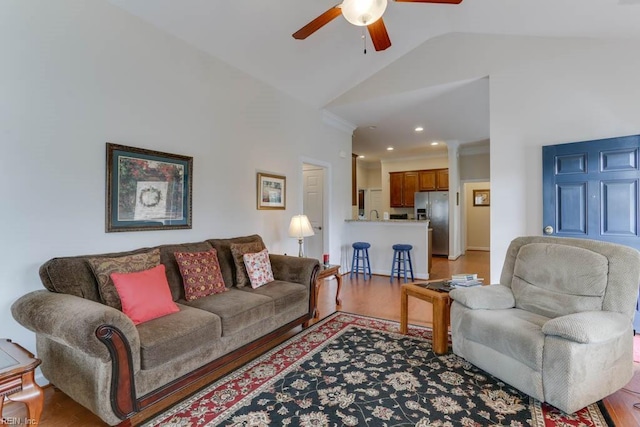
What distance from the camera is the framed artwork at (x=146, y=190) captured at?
2.50 meters

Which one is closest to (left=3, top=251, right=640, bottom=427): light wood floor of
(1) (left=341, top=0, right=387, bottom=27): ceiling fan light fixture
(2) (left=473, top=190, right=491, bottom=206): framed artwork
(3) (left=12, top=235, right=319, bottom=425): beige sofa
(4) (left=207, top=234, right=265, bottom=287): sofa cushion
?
(3) (left=12, top=235, right=319, bottom=425): beige sofa

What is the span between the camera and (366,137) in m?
6.78

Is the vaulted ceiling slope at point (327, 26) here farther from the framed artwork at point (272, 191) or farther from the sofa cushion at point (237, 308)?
the sofa cushion at point (237, 308)

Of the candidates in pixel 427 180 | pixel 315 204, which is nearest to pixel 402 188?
pixel 427 180

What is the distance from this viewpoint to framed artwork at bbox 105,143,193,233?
250 centimetres

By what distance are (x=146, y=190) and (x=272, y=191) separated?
5.47ft

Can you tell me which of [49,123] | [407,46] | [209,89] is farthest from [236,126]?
[407,46]

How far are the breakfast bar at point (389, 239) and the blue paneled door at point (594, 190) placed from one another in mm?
2292

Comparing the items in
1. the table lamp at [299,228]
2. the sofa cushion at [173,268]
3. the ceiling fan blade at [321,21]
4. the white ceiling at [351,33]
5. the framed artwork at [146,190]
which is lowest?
the sofa cushion at [173,268]

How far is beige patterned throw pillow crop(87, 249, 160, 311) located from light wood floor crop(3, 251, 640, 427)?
630 mm

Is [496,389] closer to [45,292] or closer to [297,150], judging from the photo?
[45,292]

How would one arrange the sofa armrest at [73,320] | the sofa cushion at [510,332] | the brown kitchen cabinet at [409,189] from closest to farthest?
the sofa armrest at [73,320]
the sofa cushion at [510,332]
the brown kitchen cabinet at [409,189]

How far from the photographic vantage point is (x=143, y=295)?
6.97ft

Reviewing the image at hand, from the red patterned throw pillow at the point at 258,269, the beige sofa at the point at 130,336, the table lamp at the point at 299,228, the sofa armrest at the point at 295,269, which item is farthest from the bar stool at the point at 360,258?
the beige sofa at the point at 130,336
